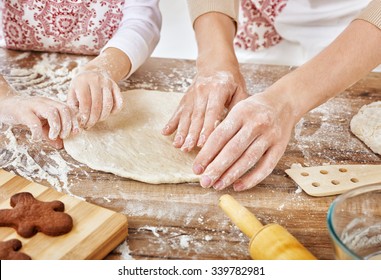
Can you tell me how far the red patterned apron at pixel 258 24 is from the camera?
5.80ft

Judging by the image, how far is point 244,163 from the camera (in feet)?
3.79

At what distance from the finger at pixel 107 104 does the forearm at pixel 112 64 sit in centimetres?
10

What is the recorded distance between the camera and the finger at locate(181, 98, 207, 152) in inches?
49.6

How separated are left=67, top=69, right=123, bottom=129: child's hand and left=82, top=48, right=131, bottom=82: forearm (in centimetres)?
7

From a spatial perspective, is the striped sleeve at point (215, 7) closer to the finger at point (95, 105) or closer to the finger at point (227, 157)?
the finger at point (95, 105)

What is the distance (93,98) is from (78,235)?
478 millimetres

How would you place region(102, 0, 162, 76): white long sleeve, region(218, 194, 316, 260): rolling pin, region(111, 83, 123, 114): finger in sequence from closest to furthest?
region(218, 194, 316, 260): rolling pin < region(111, 83, 123, 114): finger < region(102, 0, 162, 76): white long sleeve

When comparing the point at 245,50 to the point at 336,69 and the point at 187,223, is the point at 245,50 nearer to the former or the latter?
the point at 336,69

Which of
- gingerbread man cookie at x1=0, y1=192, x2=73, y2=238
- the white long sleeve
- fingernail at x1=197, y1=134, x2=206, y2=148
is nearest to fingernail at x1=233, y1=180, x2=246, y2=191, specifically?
fingernail at x1=197, y1=134, x2=206, y2=148

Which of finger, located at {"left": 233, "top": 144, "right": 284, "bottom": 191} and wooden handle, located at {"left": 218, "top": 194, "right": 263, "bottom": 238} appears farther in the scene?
finger, located at {"left": 233, "top": 144, "right": 284, "bottom": 191}


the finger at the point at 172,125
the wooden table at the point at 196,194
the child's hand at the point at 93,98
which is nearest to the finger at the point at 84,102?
the child's hand at the point at 93,98

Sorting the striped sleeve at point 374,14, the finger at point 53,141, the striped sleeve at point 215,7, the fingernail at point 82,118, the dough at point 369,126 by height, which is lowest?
the dough at point 369,126

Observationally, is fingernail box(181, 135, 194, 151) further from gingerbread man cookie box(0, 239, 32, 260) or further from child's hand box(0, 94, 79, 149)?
gingerbread man cookie box(0, 239, 32, 260)
